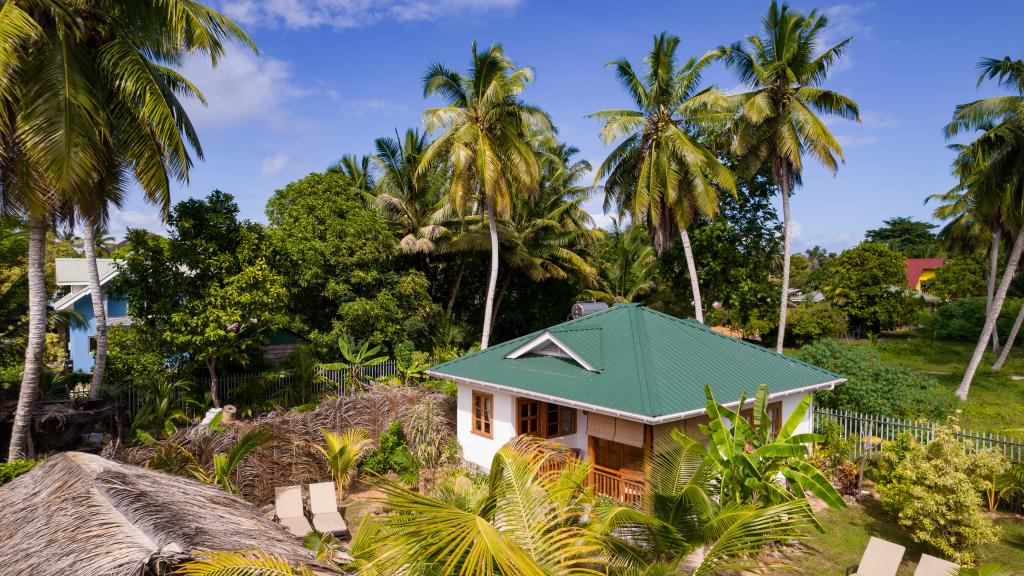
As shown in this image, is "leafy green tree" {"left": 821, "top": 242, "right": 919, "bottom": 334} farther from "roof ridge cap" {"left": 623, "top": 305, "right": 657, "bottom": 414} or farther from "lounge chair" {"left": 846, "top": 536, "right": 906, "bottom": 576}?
"lounge chair" {"left": 846, "top": 536, "right": 906, "bottom": 576}

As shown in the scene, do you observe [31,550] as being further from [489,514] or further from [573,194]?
[573,194]

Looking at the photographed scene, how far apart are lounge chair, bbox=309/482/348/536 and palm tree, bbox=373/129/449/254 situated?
1578cm

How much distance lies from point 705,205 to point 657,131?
135 inches

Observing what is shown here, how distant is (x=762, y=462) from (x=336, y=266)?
1720cm

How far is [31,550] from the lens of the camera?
5.21 m

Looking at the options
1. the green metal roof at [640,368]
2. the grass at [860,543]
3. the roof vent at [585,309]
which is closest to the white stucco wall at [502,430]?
the green metal roof at [640,368]

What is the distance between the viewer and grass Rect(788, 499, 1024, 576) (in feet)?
32.8

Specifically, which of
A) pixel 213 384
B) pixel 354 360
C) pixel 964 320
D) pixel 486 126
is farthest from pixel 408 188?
pixel 964 320

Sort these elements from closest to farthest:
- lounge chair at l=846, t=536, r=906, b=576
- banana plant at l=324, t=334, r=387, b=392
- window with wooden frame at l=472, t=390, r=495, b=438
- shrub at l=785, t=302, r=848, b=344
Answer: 1. lounge chair at l=846, t=536, r=906, b=576
2. window with wooden frame at l=472, t=390, r=495, b=438
3. banana plant at l=324, t=334, r=387, b=392
4. shrub at l=785, t=302, r=848, b=344

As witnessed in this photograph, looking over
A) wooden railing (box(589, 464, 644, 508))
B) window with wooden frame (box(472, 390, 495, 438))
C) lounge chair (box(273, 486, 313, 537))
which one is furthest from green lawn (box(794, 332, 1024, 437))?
lounge chair (box(273, 486, 313, 537))

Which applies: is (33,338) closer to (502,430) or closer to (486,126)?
(502,430)

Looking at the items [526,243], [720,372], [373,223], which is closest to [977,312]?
[526,243]

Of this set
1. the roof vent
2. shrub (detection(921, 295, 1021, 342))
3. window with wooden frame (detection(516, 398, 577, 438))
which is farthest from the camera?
shrub (detection(921, 295, 1021, 342))

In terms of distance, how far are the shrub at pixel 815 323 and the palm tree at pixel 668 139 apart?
13.3 m
